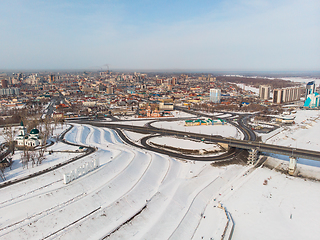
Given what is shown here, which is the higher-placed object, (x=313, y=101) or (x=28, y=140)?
(x=313, y=101)

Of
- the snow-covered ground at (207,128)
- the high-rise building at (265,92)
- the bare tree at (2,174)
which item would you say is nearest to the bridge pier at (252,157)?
the snow-covered ground at (207,128)

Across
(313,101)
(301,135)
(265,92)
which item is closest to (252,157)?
(301,135)

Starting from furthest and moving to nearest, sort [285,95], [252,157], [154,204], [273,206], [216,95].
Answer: [285,95], [216,95], [252,157], [273,206], [154,204]

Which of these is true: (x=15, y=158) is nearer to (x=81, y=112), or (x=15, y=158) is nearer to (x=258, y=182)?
(x=258, y=182)

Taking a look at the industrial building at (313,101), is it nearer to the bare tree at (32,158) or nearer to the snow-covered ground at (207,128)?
the snow-covered ground at (207,128)

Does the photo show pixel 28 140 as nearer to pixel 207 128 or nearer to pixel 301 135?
pixel 207 128

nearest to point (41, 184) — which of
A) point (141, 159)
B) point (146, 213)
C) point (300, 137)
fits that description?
point (146, 213)
